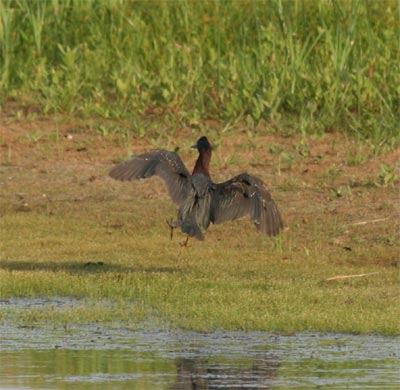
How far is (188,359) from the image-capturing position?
768cm

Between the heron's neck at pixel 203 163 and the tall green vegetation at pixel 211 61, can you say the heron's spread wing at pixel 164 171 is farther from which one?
the tall green vegetation at pixel 211 61

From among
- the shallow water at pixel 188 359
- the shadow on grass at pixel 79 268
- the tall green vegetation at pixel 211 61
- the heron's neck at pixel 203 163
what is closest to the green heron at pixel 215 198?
the heron's neck at pixel 203 163

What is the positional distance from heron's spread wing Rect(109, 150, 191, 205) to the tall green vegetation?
445 centimetres

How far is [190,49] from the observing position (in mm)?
16141

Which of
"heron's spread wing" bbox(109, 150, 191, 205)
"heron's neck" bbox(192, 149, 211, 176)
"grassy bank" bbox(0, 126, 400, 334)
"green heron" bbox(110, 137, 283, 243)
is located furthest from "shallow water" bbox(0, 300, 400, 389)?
"heron's neck" bbox(192, 149, 211, 176)

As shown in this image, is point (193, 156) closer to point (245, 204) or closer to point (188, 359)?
point (245, 204)

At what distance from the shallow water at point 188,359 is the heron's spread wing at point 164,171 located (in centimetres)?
209

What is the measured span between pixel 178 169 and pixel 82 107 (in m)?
5.24

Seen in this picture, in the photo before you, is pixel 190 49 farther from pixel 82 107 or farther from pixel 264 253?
pixel 264 253

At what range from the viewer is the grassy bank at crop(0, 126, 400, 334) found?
9.09 meters

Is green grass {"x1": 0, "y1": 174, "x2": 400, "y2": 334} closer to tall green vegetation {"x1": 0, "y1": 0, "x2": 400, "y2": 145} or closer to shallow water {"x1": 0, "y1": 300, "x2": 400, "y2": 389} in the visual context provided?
shallow water {"x1": 0, "y1": 300, "x2": 400, "y2": 389}

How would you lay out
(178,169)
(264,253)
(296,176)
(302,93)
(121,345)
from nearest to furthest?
(121,345)
(178,169)
(264,253)
(296,176)
(302,93)

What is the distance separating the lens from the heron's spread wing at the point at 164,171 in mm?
10479

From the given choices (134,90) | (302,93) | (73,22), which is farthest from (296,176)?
(73,22)
